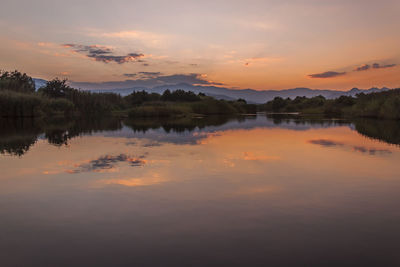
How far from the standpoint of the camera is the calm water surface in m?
5.21

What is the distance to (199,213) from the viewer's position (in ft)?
23.9

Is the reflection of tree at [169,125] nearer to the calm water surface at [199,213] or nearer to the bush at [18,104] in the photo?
the calm water surface at [199,213]

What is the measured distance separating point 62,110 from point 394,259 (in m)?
79.4

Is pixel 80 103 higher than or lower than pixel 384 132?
higher

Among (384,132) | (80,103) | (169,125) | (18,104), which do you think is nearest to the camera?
(384,132)

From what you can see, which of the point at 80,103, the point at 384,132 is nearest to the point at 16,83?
the point at 80,103

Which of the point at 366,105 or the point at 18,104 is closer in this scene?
the point at 18,104

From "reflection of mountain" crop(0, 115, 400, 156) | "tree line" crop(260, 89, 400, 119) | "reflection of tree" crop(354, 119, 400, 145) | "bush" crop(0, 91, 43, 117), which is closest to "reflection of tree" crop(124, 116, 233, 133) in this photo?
"reflection of mountain" crop(0, 115, 400, 156)

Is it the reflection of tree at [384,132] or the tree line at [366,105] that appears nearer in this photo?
the reflection of tree at [384,132]

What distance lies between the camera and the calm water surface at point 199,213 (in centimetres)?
521

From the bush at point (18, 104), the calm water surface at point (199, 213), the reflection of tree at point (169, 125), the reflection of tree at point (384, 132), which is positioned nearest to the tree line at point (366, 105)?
the reflection of tree at point (384, 132)

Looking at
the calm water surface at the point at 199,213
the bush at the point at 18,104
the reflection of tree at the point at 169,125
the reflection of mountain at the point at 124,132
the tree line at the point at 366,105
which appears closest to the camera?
the calm water surface at the point at 199,213

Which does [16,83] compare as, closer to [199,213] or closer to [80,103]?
[80,103]

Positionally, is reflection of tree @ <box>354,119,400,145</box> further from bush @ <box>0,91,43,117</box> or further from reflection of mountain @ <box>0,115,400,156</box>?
bush @ <box>0,91,43,117</box>
